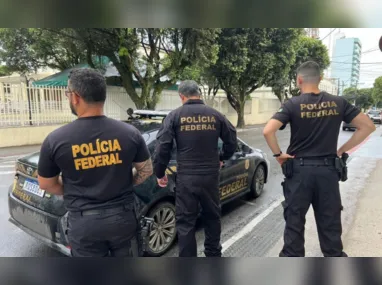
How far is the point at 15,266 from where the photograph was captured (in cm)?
246

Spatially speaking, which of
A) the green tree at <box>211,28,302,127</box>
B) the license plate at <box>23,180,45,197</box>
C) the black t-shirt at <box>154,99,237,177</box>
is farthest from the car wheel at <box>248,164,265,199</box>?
the green tree at <box>211,28,302,127</box>

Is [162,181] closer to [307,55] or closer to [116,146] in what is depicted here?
[116,146]

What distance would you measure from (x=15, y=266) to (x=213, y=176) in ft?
6.05

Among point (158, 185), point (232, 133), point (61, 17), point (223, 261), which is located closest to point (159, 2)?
point (61, 17)

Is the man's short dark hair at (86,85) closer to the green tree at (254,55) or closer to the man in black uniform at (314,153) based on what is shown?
the man in black uniform at (314,153)

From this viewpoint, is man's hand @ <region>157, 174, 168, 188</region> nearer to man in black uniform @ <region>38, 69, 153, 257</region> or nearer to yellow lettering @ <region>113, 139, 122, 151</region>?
man in black uniform @ <region>38, 69, 153, 257</region>

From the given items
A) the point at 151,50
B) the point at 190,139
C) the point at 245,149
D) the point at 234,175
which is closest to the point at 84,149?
the point at 190,139

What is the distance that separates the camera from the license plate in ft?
9.17

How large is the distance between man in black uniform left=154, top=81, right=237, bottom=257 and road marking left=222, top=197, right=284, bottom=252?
78cm

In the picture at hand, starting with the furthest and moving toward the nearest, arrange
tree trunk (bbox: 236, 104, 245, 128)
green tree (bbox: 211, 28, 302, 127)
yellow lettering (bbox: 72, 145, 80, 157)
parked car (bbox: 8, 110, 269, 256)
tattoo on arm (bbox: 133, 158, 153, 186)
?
tree trunk (bbox: 236, 104, 245, 128) < green tree (bbox: 211, 28, 302, 127) < parked car (bbox: 8, 110, 269, 256) < tattoo on arm (bbox: 133, 158, 153, 186) < yellow lettering (bbox: 72, 145, 80, 157)

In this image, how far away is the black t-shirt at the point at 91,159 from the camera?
5.92 ft

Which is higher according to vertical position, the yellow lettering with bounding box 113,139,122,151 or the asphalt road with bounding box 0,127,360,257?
the yellow lettering with bounding box 113,139,122,151

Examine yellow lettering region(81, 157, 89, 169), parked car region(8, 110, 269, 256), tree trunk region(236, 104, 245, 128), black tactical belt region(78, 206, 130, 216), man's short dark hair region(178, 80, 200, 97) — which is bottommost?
tree trunk region(236, 104, 245, 128)

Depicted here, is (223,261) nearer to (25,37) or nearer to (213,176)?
(213,176)
